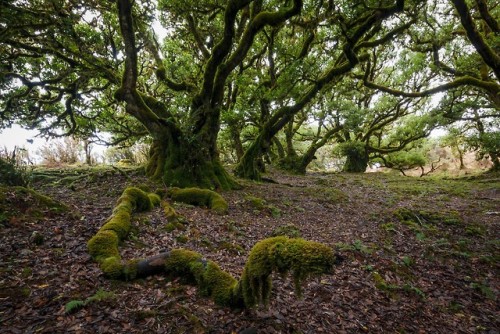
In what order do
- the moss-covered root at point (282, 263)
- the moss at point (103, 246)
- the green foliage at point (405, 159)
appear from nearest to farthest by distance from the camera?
the moss-covered root at point (282, 263), the moss at point (103, 246), the green foliage at point (405, 159)

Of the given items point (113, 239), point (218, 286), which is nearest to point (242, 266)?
point (218, 286)

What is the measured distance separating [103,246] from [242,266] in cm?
226

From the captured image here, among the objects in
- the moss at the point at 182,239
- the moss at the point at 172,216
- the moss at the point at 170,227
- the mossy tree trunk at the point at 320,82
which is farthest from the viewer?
the mossy tree trunk at the point at 320,82

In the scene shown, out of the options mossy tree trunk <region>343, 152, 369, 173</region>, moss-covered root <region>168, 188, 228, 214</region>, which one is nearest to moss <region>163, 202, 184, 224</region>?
moss-covered root <region>168, 188, 228, 214</region>

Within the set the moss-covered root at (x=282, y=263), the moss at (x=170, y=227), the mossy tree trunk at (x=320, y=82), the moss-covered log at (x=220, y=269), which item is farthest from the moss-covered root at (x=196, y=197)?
the moss-covered root at (x=282, y=263)

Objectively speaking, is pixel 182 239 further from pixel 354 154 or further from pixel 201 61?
pixel 354 154

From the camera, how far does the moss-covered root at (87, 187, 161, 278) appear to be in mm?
3668

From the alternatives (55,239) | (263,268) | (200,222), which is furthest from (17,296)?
(200,222)

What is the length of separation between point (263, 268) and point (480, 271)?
5471mm

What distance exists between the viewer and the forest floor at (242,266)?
10.0ft

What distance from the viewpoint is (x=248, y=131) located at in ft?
69.2

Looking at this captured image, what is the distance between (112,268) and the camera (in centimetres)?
364

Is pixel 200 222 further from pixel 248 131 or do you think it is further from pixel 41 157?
pixel 41 157

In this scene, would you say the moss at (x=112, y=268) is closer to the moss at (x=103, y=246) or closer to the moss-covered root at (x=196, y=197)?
the moss at (x=103, y=246)
